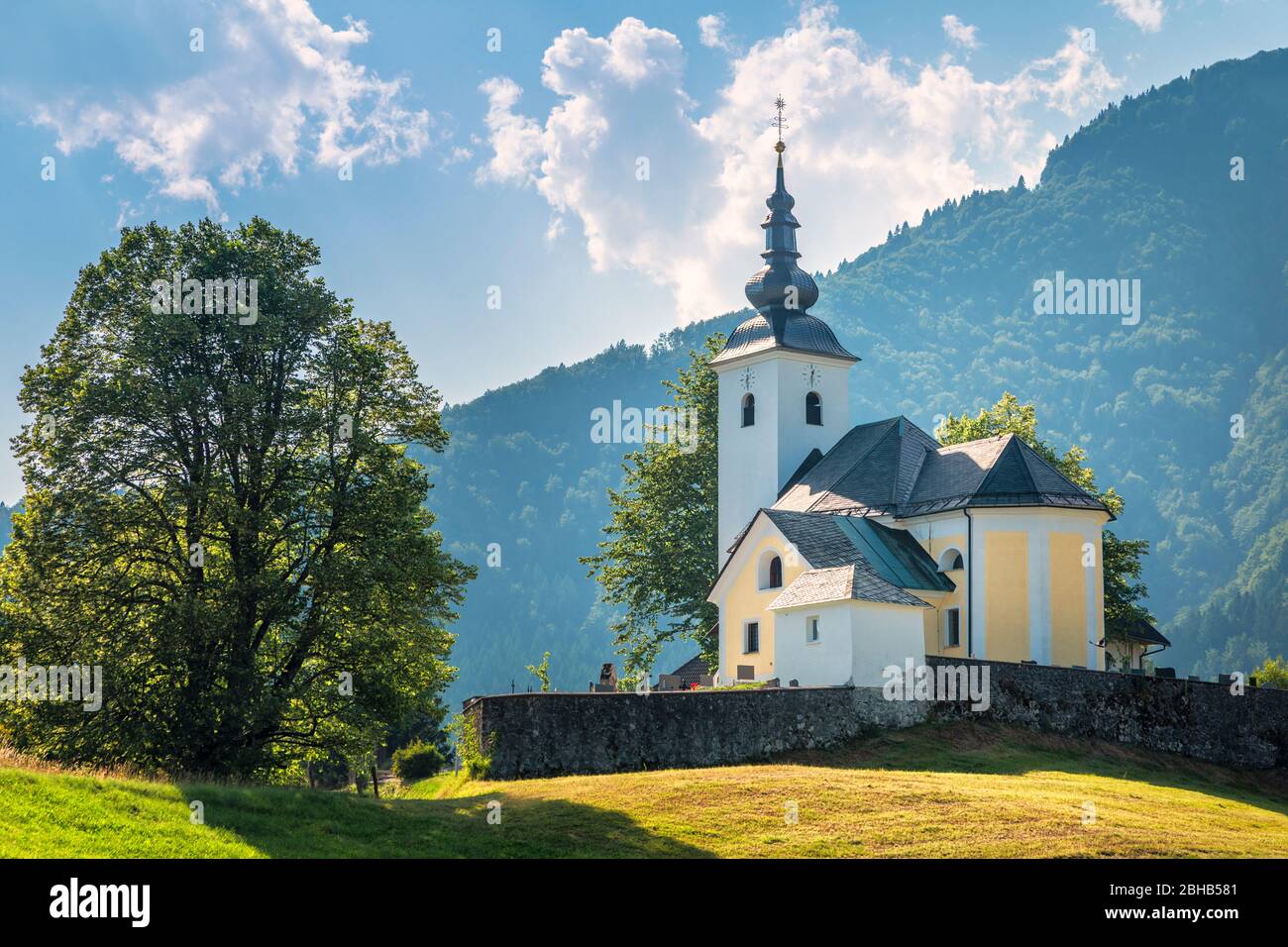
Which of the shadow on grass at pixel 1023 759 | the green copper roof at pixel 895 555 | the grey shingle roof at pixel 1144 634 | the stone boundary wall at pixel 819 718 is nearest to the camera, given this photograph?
the stone boundary wall at pixel 819 718

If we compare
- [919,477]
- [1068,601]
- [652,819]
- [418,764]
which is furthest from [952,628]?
[652,819]

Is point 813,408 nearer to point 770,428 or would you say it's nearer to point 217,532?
point 770,428

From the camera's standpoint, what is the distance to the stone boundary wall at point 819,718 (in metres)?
27.7

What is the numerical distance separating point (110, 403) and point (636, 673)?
106ft

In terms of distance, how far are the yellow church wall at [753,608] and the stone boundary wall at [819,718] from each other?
25.9 feet

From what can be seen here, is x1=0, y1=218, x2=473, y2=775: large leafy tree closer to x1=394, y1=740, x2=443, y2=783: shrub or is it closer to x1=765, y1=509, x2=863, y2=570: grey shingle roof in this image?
x1=765, y1=509, x2=863, y2=570: grey shingle roof

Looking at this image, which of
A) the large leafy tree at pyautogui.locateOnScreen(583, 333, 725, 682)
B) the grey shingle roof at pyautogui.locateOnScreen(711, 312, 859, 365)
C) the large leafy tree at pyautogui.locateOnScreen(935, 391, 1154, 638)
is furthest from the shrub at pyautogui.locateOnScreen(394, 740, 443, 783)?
the large leafy tree at pyautogui.locateOnScreen(935, 391, 1154, 638)

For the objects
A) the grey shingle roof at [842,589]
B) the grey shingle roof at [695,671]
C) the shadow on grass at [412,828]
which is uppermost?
the grey shingle roof at [842,589]

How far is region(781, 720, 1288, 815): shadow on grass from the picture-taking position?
31.0 m

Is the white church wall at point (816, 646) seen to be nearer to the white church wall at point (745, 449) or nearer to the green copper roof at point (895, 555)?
the green copper roof at point (895, 555)

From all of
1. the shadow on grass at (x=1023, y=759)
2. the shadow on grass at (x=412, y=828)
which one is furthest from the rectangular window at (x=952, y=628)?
the shadow on grass at (x=412, y=828)

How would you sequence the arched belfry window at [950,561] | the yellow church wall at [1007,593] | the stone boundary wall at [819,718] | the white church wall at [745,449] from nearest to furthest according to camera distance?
the stone boundary wall at [819,718], the yellow church wall at [1007,593], the arched belfry window at [950,561], the white church wall at [745,449]

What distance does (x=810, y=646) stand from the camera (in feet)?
120

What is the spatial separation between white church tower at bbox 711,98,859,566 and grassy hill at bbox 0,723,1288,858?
26.4 m
